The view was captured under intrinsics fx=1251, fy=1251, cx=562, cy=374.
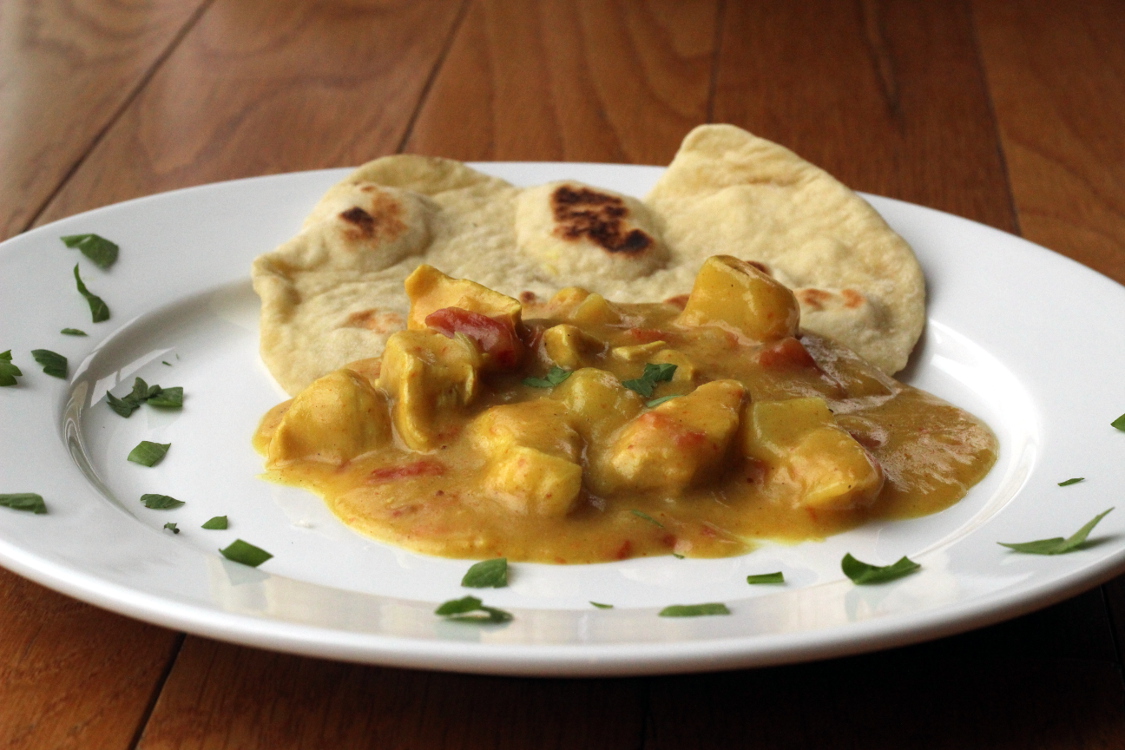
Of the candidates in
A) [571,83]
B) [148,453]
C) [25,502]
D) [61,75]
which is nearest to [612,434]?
[148,453]

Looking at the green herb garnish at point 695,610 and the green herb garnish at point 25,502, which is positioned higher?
the green herb garnish at point 25,502

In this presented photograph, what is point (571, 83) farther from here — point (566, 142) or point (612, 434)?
point (612, 434)

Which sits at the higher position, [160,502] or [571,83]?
[160,502]

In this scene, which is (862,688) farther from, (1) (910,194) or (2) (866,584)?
(1) (910,194)

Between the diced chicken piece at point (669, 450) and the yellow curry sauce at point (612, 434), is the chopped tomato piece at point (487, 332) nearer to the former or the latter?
the yellow curry sauce at point (612, 434)

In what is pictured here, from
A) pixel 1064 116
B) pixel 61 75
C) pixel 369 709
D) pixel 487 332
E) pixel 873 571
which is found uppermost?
pixel 487 332

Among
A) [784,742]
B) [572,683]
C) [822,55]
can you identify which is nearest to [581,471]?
[572,683]

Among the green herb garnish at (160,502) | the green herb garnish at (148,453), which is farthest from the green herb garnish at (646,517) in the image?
the green herb garnish at (148,453)

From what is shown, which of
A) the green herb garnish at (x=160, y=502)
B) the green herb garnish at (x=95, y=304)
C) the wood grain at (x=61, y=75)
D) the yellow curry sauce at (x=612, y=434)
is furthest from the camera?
the wood grain at (x=61, y=75)
